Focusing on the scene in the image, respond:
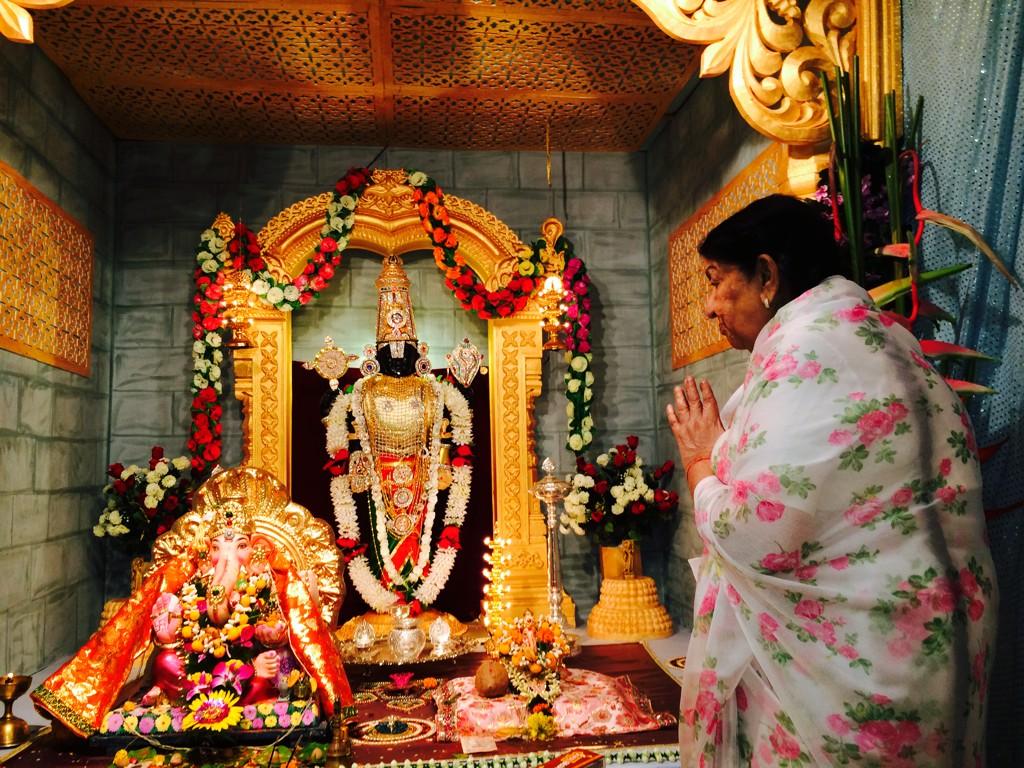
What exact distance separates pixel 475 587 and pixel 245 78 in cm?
348

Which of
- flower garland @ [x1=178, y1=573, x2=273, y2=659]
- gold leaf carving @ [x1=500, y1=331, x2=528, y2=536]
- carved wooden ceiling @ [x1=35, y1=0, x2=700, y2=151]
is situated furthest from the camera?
gold leaf carving @ [x1=500, y1=331, x2=528, y2=536]

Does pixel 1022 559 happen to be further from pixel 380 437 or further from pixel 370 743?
pixel 380 437

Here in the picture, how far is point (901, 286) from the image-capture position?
2.20 m

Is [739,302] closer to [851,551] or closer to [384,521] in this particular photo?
[851,551]

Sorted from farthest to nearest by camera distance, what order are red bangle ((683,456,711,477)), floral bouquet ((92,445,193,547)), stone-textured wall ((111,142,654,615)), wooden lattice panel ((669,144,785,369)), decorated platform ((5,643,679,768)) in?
stone-textured wall ((111,142,654,615))
floral bouquet ((92,445,193,547))
wooden lattice panel ((669,144,785,369))
decorated platform ((5,643,679,768))
red bangle ((683,456,711,477))

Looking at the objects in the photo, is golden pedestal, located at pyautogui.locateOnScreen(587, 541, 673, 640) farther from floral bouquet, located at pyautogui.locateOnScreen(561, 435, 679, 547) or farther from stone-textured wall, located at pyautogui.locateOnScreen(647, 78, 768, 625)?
stone-textured wall, located at pyautogui.locateOnScreen(647, 78, 768, 625)

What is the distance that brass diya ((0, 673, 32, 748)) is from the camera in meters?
2.97

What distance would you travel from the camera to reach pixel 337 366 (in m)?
4.95

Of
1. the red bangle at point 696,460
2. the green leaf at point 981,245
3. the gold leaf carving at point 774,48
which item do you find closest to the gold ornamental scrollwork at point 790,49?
the gold leaf carving at point 774,48

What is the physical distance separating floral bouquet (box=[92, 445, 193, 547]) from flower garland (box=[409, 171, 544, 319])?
79.8 inches

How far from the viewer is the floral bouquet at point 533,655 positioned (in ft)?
10.8

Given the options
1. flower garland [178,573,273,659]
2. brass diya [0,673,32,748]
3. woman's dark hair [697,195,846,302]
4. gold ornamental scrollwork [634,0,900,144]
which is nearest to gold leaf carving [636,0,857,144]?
gold ornamental scrollwork [634,0,900,144]

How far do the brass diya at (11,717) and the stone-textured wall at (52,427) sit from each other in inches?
29.1

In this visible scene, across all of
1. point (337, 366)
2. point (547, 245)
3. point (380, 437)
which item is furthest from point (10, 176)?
point (547, 245)
